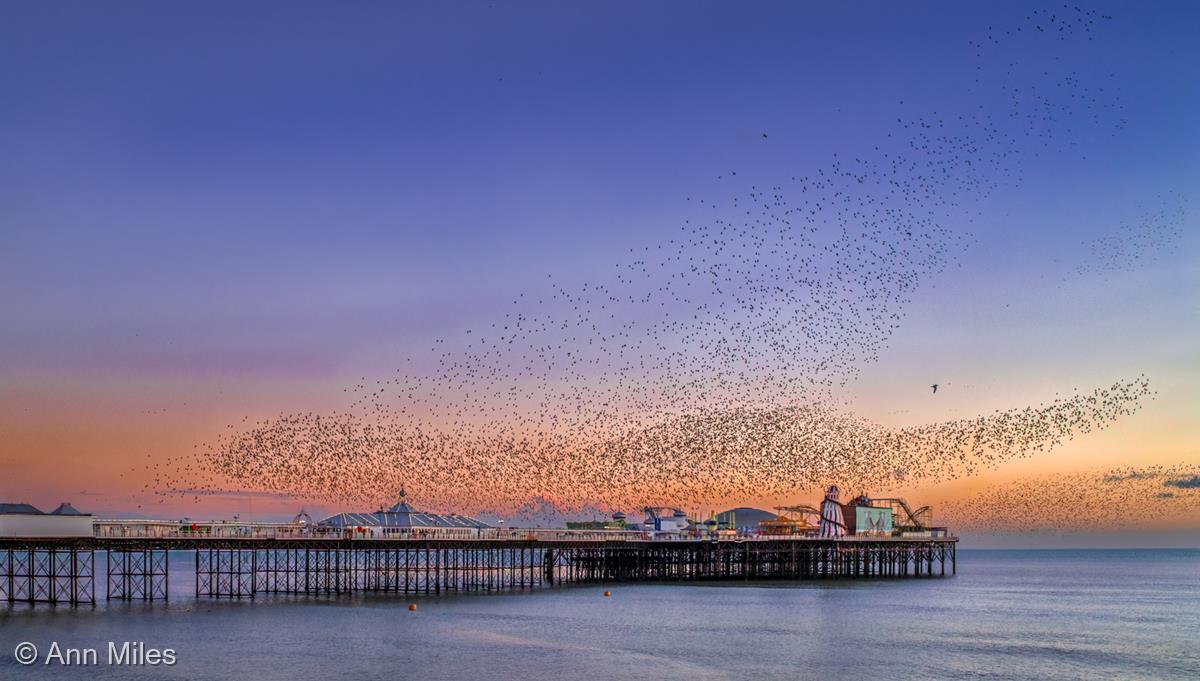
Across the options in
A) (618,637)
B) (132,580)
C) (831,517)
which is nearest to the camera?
(618,637)

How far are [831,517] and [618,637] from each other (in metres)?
74.2

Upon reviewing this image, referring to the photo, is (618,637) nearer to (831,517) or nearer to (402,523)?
(402,523)

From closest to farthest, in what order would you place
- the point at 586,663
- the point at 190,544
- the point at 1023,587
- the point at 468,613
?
the point at 586,663
the point at 468,613
the point at 190,544
the point at 1023,587

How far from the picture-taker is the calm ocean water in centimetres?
4528

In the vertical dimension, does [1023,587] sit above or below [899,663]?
below

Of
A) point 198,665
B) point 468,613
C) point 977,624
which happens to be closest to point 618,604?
point 468,613

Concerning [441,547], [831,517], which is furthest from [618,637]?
[831,517]

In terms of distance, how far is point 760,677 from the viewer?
44.2 meters

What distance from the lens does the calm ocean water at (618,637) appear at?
45281 millimetres

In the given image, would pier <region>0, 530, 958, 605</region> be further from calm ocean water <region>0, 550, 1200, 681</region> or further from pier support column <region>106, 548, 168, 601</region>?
calm ocean water <region>0, 550, 1200, 681</region>

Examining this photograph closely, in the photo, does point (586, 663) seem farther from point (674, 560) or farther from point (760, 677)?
point (674, 560)

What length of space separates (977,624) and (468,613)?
30367mm

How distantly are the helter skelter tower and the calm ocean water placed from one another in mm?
39257

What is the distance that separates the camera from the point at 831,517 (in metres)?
126
